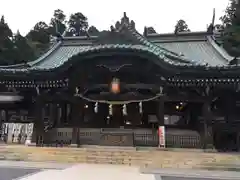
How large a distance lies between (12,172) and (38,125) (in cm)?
666

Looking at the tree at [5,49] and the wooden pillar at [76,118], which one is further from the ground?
the tree at [5,49]

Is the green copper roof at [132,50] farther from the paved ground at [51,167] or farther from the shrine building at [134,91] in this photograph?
the paved ground at [51,167]

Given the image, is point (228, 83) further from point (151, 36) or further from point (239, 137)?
point (151, 36)

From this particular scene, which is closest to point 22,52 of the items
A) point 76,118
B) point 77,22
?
point 76,118

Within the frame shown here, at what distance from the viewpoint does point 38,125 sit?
17.9m

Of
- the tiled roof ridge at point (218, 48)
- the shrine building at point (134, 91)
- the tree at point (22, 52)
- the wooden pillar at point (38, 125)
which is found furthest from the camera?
the tree at point (22, 52)

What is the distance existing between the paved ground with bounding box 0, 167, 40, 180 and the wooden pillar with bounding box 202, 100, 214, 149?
8.22 metres

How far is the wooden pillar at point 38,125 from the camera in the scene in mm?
17766

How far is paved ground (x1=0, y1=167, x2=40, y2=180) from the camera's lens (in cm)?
1021

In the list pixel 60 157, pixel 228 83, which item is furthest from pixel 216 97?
pixel 60 157

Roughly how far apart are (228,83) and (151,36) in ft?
29.8

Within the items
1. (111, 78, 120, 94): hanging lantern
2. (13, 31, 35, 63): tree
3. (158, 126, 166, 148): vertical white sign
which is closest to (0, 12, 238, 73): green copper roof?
(111, 78, 120, 94): hanging lantern

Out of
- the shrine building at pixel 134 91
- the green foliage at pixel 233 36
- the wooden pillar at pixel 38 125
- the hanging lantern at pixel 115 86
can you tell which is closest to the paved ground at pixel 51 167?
the shrine building at pixel 134 91

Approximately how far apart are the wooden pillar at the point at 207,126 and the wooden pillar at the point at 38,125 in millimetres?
8413
